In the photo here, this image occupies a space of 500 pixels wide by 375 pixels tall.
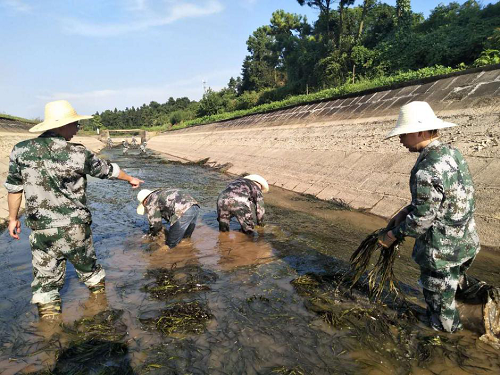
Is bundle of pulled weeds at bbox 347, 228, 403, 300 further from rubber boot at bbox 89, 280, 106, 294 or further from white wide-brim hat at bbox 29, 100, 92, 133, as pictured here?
white wide-brim hat at bbox 29, 100, 92, 133

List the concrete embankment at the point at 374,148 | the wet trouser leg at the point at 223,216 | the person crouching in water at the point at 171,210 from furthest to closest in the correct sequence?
the concrete embankment at the point at 374,148
the wet trouser leg at the point at 223,216
the person crouching in water at the point at 171,210

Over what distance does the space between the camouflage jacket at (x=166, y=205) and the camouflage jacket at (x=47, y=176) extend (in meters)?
2.10

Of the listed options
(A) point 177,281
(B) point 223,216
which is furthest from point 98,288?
(B) point 223,216

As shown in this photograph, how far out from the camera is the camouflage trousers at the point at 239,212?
6320 mm

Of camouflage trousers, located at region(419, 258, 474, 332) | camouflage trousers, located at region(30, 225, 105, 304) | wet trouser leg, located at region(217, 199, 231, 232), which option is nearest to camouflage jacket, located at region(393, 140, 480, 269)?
camouflage trousers, located at region(419, 258, 474, 332)

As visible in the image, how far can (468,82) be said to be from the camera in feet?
30.4

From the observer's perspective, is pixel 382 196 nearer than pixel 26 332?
No

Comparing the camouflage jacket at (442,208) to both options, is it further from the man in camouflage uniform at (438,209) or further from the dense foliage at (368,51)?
the dense foliage at (368,51)

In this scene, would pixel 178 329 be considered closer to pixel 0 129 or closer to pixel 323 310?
pixel 323 310

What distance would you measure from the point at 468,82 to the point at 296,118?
8970 mm

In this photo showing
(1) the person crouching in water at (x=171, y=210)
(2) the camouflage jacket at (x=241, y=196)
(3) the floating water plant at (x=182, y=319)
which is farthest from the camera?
(2) the camouflage jacket at (x=241, y=196)

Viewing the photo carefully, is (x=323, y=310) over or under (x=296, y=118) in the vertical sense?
under

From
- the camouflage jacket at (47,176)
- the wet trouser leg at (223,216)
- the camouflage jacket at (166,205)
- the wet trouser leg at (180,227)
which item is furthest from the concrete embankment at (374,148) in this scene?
the camouflage jacket at (47,176)

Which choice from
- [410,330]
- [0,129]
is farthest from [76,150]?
[0,129]
